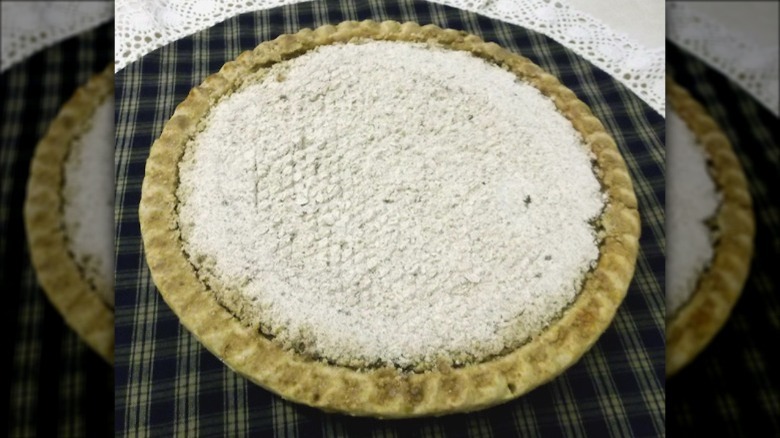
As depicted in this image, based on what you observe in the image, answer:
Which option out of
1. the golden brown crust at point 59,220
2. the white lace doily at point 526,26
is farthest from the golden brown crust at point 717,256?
the golden brown crust at point 59,220

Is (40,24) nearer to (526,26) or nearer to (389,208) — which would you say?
(389,208)

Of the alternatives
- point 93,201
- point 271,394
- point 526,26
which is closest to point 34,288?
point 93,201

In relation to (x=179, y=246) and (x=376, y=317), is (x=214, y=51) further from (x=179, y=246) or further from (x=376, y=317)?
(x=376, y=317)

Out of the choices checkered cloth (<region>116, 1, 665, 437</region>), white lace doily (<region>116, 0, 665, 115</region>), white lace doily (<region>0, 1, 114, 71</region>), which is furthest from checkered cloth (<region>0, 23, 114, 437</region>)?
white lace doily (<region>116, 0, 665, 115</region>)

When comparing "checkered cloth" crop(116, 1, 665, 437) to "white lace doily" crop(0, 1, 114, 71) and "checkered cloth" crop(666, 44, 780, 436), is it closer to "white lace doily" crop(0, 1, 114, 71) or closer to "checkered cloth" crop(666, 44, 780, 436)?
"checkered cloth" crop(666, 44, 780, 436)

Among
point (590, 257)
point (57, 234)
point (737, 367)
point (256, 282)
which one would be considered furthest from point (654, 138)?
point (57, 234)

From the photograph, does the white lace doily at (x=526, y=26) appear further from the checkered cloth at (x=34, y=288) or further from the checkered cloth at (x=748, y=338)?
the checkered cloth at (x=34, y=288)
